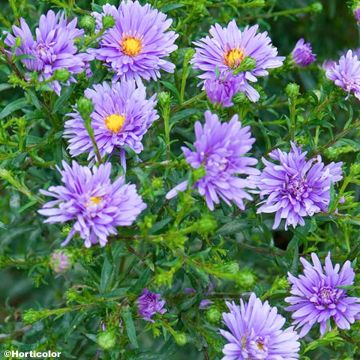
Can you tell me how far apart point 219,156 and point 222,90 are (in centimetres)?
19

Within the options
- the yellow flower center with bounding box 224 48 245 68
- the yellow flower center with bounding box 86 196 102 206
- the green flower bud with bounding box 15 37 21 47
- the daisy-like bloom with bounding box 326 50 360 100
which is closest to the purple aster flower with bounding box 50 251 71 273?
the yellow flower center with bounding box 86 196 102 206

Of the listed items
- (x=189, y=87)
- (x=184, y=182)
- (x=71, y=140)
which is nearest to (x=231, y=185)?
(x=184, y=182)

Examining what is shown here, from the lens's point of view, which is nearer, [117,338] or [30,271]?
[117,338]

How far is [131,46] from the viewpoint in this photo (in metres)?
1.39

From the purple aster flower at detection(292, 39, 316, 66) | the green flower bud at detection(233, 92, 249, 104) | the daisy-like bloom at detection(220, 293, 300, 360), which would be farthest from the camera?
the purple aster flower at detection(292, 39, 316, 66)

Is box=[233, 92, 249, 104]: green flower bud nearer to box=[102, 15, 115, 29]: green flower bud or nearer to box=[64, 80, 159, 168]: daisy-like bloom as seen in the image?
box=[64, 80, 159, 168]: daisy-like bloom

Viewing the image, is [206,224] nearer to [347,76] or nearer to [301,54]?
[347,76]

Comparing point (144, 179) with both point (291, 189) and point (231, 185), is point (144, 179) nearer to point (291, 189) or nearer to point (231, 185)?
point (231, 185)

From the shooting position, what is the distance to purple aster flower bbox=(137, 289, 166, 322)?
1350 millimetres

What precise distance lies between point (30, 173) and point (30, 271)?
10.2 inches

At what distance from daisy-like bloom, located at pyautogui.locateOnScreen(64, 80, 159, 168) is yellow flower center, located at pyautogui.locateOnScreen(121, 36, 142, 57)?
0.22 ft

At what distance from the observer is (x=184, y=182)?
3.97 feet

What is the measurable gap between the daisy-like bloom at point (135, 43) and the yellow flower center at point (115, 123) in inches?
4.0

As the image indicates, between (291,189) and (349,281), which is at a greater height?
(291,189)
